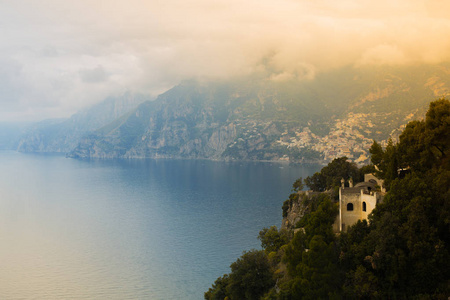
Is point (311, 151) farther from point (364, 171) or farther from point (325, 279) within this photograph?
point (325, 279)

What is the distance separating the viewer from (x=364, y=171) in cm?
3784

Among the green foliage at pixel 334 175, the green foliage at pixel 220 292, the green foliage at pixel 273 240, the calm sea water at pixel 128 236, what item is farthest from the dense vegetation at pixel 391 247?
the calm sea water at pixel 128 236

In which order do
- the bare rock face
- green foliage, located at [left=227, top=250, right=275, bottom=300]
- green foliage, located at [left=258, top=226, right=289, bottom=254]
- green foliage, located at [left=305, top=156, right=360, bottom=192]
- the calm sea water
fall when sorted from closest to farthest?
green foliage, located at [left=227, top=250, right=275, bottom=300] < green foliage, located at [left=258, top=226, right=289, bottom=254] < the bare rock face < green foliage, located at [left=305, top=156, right=360, bottom=192] < the calm sea water

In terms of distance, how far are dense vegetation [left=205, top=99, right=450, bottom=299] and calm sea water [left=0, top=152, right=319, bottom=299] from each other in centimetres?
1623

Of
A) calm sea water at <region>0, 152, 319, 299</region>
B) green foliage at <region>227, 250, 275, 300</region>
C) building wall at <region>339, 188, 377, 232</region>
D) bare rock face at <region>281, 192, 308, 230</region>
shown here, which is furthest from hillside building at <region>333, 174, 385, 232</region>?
calm sea water at <region>0, 152, 319, 299</region>

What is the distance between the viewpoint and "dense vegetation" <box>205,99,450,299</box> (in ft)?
67.6

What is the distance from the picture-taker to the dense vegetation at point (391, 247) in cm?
2059

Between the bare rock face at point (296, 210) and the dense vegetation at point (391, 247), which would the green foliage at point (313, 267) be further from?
the bare rock face at point (296, 210)

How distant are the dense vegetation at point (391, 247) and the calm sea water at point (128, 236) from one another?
53.3ft

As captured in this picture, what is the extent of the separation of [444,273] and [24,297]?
121ft

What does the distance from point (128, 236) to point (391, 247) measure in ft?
144

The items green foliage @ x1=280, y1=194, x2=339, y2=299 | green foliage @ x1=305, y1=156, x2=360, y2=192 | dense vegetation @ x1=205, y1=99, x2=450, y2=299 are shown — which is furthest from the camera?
green foliage @ x1=305, y1=156, x2=360, y2=192

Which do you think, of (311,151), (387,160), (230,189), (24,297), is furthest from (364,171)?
(311,151)

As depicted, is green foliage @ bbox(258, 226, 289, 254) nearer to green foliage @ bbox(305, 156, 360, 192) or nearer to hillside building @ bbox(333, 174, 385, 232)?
green foliage @ bbox(305, 156, 360, 192)
